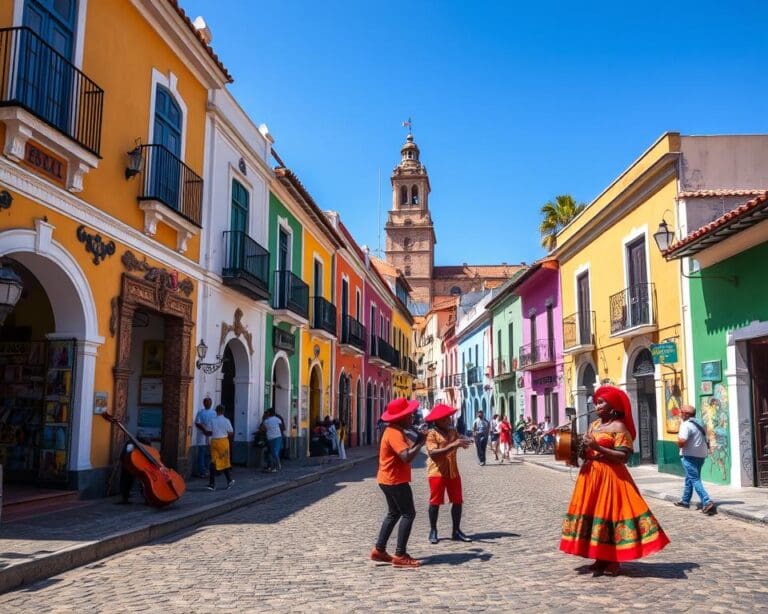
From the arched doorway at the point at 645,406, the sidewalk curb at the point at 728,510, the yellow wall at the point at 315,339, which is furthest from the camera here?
the yellow wall at the point at 315,339

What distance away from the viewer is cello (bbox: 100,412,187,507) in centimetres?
910

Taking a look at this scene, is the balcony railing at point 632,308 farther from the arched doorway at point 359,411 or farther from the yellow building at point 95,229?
the arched doorway at point 359,411

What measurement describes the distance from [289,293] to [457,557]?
1215 cm

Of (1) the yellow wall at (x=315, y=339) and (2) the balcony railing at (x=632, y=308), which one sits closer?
(2) the balcony railing at (x=632, y=308)

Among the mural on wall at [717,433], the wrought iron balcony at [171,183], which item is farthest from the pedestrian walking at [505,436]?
the wrought iron balcony at [171,183]

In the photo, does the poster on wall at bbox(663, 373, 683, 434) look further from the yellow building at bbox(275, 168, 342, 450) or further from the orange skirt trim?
the orange skirt trim

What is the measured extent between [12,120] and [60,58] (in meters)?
1.38

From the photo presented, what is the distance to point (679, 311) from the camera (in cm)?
1441

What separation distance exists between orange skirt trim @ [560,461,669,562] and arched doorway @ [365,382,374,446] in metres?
25.3

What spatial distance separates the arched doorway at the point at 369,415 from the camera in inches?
1240

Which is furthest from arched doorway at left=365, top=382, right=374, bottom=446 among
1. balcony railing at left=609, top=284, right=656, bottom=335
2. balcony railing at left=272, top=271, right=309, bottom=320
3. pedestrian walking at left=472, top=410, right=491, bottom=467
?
balcony railing at left=609, top=284, right=656, bottom=335

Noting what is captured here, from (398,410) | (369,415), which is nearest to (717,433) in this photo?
(398,410)

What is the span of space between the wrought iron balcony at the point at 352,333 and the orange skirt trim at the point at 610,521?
63.3ft

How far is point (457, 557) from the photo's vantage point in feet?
22.0
